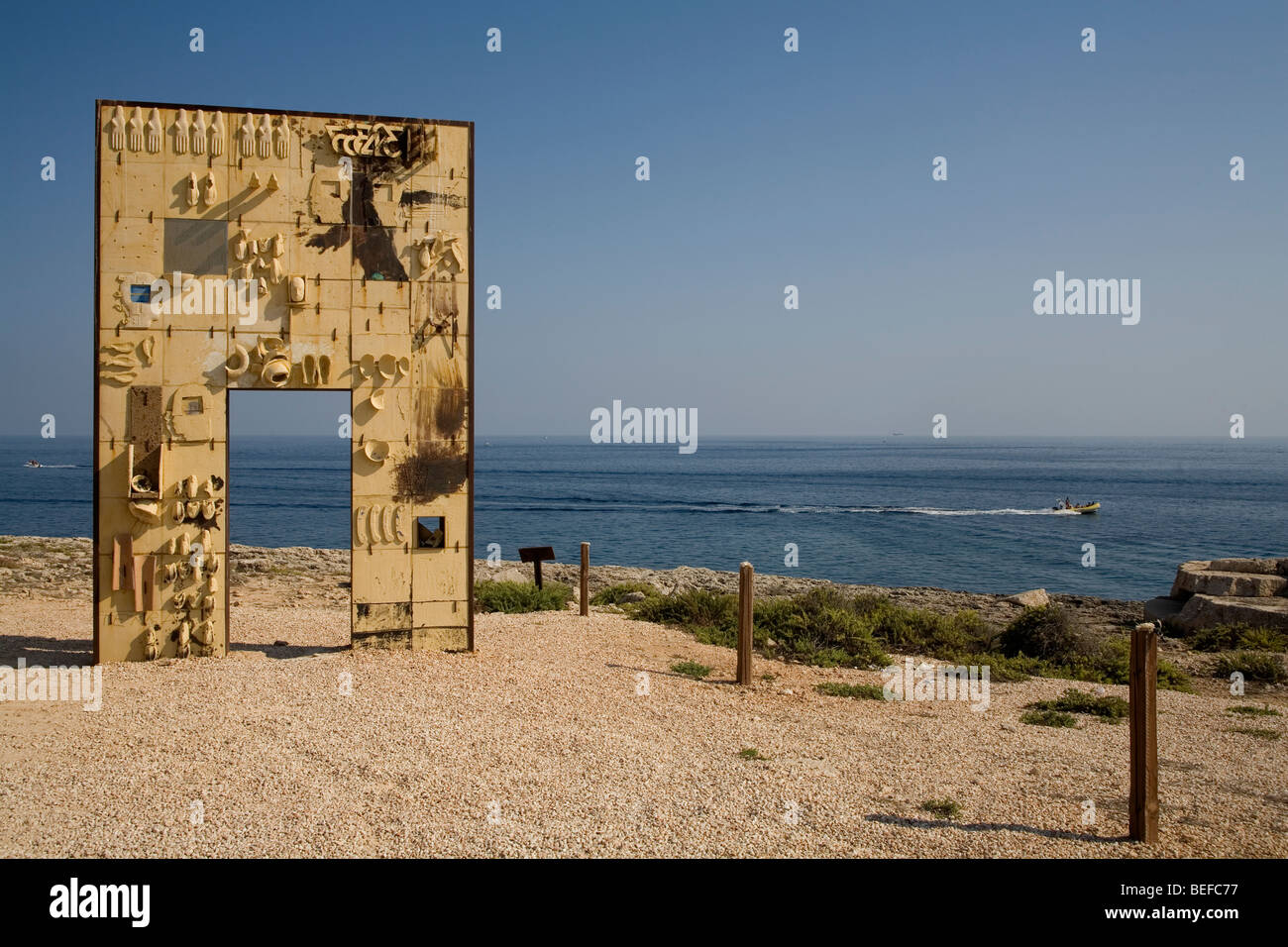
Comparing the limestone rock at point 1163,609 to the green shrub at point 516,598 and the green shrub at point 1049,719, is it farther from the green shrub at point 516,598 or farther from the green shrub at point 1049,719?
the green shrub at point 516,598

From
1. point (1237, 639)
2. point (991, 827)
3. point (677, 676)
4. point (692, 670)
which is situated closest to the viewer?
point (991, 827)

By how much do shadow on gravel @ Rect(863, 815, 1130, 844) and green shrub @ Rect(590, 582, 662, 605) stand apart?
1138cm

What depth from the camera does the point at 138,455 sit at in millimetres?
11211

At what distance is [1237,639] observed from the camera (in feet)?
54.7

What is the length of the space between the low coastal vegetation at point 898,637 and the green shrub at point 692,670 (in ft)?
6.03

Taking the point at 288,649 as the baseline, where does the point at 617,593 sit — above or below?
below

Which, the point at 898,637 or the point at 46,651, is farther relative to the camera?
the point at 898,637

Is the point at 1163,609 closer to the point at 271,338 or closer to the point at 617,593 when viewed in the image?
the point at 617,593

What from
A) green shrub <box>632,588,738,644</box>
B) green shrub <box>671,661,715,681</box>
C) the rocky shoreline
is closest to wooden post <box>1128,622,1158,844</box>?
green shrub <box>671,661,715,681</box>

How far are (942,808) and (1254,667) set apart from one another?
31.0 feet

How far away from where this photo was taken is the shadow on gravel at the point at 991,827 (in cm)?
668

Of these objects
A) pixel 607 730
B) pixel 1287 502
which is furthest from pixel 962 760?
pixel 1287 502

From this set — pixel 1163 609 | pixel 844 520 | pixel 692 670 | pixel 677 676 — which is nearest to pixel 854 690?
pixel 692 670

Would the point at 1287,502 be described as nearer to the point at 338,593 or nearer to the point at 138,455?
the point at 338,593
